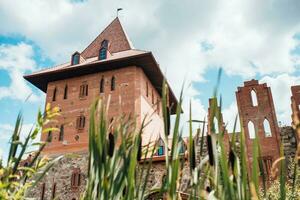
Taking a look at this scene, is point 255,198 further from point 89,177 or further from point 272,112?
point 272,112

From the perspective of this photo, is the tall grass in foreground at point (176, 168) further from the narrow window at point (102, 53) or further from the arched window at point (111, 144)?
the narrow window at point (102, 53)

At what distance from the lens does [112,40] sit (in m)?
20.7

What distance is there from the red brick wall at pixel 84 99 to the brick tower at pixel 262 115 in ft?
18.0

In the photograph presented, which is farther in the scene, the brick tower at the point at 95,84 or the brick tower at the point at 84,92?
the brick tower at the point at 95,84

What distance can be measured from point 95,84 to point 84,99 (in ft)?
3.52

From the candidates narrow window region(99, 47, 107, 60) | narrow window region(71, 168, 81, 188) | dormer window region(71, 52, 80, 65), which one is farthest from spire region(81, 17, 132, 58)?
narrow window region(71, 168, 81, 188)

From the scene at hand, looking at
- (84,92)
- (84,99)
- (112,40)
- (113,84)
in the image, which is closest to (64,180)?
(84,99)

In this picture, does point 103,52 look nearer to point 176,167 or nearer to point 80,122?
point 80,122

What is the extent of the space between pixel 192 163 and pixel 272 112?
16.0m

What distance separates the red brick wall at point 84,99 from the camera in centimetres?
1589

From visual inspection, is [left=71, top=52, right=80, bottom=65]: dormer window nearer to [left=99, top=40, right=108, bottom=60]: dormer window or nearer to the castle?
the castle

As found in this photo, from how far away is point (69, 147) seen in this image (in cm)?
1596

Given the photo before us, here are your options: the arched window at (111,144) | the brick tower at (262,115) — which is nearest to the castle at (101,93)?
the brick tower at (262,115)

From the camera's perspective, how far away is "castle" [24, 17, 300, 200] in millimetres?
15250
